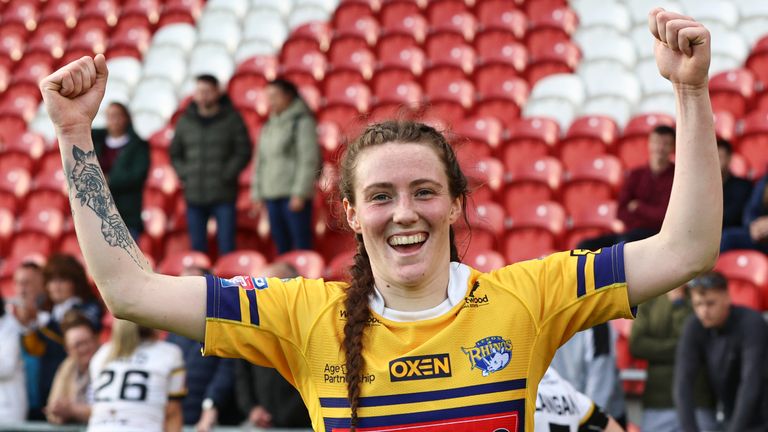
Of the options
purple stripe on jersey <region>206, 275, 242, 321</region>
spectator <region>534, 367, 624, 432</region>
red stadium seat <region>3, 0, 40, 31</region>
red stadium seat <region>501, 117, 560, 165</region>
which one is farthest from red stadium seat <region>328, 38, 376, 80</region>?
purple stripe on jersey <region>206, 275, 242, 321</region>

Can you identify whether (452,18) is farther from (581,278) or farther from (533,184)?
(581,278)

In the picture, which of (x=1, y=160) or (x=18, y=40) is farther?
(x=18, y=40)

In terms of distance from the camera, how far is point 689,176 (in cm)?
219

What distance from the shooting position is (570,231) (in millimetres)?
8562

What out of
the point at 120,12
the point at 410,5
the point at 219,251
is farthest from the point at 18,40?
the point at 219,251

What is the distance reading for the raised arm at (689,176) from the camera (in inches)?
85.8

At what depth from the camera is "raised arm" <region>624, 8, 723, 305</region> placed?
7.15 ft

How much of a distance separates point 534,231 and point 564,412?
5393 millimetres

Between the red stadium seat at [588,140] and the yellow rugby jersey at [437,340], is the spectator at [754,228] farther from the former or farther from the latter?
the yellow rugby jersey at [437,340]

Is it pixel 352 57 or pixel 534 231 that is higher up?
pixel 352 57

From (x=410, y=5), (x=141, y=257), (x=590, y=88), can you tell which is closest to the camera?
(x=141, y=257)

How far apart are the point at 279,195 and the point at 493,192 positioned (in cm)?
→ 189

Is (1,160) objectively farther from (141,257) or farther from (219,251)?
(141,257)

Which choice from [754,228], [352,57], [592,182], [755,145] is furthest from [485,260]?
[352,57]
